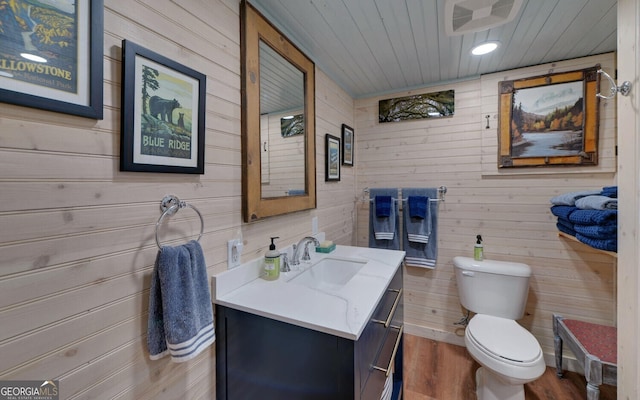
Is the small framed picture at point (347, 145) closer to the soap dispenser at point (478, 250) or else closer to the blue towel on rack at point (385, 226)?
the blue towel on rack at point (385, 226)

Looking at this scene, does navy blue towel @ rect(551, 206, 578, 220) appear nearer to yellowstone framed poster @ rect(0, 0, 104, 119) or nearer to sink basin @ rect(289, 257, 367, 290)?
sink basin @ rect(289, 257, 367, 290)

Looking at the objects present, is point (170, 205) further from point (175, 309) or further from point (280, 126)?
point (280, 126)

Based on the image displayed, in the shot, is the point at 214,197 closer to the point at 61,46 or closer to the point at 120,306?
the point at 120,306

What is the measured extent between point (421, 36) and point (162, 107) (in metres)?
1.51

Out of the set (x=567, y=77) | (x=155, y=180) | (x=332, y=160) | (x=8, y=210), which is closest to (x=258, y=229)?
(x=155, y=180)

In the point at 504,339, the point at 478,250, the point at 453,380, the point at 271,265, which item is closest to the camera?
the point at 271,265

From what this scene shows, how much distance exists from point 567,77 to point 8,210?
9.64 feet

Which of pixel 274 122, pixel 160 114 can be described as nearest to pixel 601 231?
pixel 274 122

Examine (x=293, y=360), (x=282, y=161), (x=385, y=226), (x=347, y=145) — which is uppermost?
(x=347, y=145)

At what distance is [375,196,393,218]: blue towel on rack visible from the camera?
90.1 inches

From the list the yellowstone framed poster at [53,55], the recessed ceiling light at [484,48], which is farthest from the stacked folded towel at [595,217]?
the yellowstone framed poster at [53,55]

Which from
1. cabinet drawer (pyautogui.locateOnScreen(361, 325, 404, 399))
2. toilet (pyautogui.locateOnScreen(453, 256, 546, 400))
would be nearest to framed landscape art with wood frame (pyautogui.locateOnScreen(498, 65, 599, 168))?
toilet (pyautogui.locateOnScreen(453, 256, 546, 400))

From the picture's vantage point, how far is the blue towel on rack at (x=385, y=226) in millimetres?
2301

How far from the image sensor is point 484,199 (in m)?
2.13
